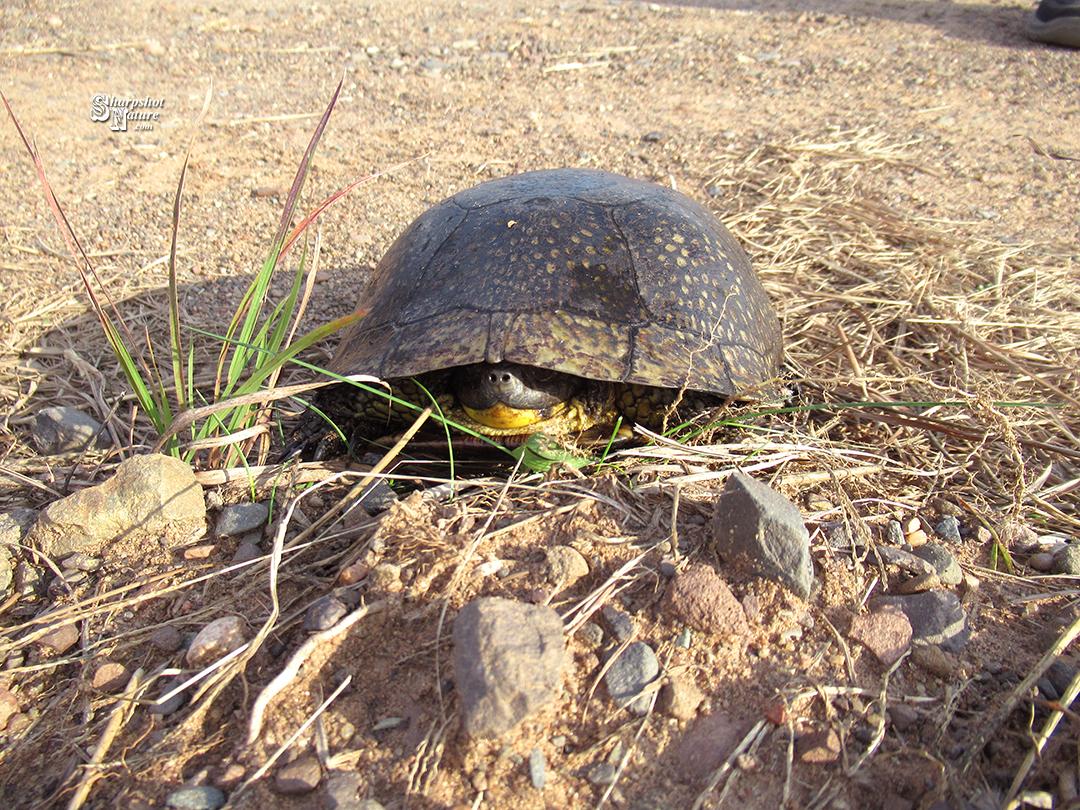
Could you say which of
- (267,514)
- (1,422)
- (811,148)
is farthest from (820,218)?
(1,422)

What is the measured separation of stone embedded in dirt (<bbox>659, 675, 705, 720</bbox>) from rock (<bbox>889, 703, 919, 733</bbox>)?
0.40m

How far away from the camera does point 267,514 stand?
184 centimetres

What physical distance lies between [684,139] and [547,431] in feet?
11.6

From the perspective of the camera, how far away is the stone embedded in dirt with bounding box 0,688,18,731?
4.64 feet

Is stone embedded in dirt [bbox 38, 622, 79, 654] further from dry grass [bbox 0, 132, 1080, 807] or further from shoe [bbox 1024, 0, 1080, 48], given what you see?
shoe [bbox 1024, 0, 1080, 48]

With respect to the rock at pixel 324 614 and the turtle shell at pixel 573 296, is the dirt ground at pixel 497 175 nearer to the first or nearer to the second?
the rock at pixel 324 614

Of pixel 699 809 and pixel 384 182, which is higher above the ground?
pixel 384 182

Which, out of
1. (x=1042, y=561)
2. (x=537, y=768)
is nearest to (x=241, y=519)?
(x=537, y=768)

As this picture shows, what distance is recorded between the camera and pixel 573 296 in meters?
2.09

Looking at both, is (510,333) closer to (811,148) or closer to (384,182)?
(384,182)

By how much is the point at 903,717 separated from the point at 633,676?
0.57 metres

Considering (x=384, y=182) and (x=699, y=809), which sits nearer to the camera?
(x=699, y=809)

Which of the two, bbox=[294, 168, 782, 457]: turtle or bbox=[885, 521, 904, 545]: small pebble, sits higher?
bbox=[294, 168, 782, 457]: turtle

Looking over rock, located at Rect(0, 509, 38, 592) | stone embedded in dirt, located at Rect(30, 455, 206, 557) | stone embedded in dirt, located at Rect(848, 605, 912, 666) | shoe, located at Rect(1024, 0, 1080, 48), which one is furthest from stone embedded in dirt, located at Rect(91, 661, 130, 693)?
shoe, located at Rect(1024, 0, 1080, 48)
